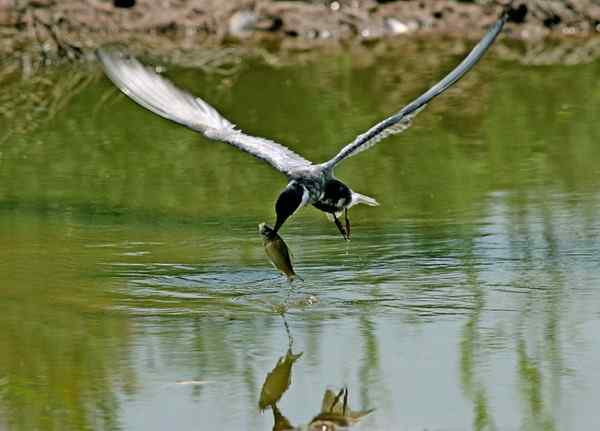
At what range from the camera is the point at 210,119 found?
27.9 ft

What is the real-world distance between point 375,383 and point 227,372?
65cm

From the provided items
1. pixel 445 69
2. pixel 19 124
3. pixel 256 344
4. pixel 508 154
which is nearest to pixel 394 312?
pixel 256 344

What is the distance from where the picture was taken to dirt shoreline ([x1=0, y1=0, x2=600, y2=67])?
16750mm

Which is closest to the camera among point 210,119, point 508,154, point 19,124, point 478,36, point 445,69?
point 210,119

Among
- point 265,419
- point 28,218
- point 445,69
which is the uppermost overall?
point 445,69

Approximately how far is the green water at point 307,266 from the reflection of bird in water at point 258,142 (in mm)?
418

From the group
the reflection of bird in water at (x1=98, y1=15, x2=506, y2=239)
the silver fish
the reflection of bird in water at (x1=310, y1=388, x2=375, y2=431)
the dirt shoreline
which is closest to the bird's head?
the reflection of bird in water at (x1=98, y1=15, x2=506, y2=239)

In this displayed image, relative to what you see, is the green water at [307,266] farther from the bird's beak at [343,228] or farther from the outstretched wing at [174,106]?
the outstretched wing at [174,106]

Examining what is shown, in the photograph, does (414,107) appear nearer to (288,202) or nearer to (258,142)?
(288,202)

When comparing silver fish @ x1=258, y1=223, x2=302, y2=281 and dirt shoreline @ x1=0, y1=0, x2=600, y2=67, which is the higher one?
dirt shoreline @ x1=0, y1=0, x2=600, y2=67

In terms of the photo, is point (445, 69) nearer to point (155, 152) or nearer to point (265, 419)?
point (155, 152)

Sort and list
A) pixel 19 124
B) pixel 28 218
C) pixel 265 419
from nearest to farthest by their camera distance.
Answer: pixel 265 419, pixel 28 218, pixel 19 124

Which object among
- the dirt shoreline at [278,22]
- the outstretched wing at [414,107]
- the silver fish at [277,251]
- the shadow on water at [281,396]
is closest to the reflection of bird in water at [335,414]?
the shadow on water at [281,396]

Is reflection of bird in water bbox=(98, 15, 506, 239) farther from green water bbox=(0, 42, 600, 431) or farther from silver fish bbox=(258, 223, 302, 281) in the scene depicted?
green water bbox=(0, 42, 600, 431)
